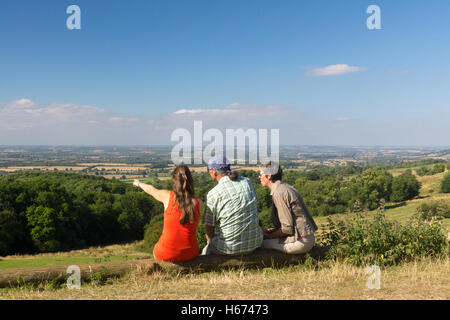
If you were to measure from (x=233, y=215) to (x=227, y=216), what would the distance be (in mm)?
95

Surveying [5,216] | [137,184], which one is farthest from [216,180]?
[5,216]

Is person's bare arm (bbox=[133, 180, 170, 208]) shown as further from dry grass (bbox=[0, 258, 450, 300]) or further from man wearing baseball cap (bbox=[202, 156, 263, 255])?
dry grass (bbox=[0, 258, 450, 300])

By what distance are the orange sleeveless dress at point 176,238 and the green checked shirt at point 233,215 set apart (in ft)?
1.07

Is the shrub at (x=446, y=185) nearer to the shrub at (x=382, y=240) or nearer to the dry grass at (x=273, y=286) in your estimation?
the shrub at (x=382, y=240)

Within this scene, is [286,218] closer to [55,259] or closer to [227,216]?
[227,216]

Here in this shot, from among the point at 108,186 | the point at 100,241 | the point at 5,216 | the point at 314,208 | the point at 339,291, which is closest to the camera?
the point at 339,291

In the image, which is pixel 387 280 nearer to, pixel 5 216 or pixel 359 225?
pixel 359 225

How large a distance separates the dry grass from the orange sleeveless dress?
333mm

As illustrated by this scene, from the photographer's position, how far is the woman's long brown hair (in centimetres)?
481

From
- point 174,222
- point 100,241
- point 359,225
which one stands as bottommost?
point 100,241

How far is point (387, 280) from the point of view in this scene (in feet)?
16.3

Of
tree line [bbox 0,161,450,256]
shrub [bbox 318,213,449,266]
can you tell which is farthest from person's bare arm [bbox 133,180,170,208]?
tree line [bbox 0,161,450,256]

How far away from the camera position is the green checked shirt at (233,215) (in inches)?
201
